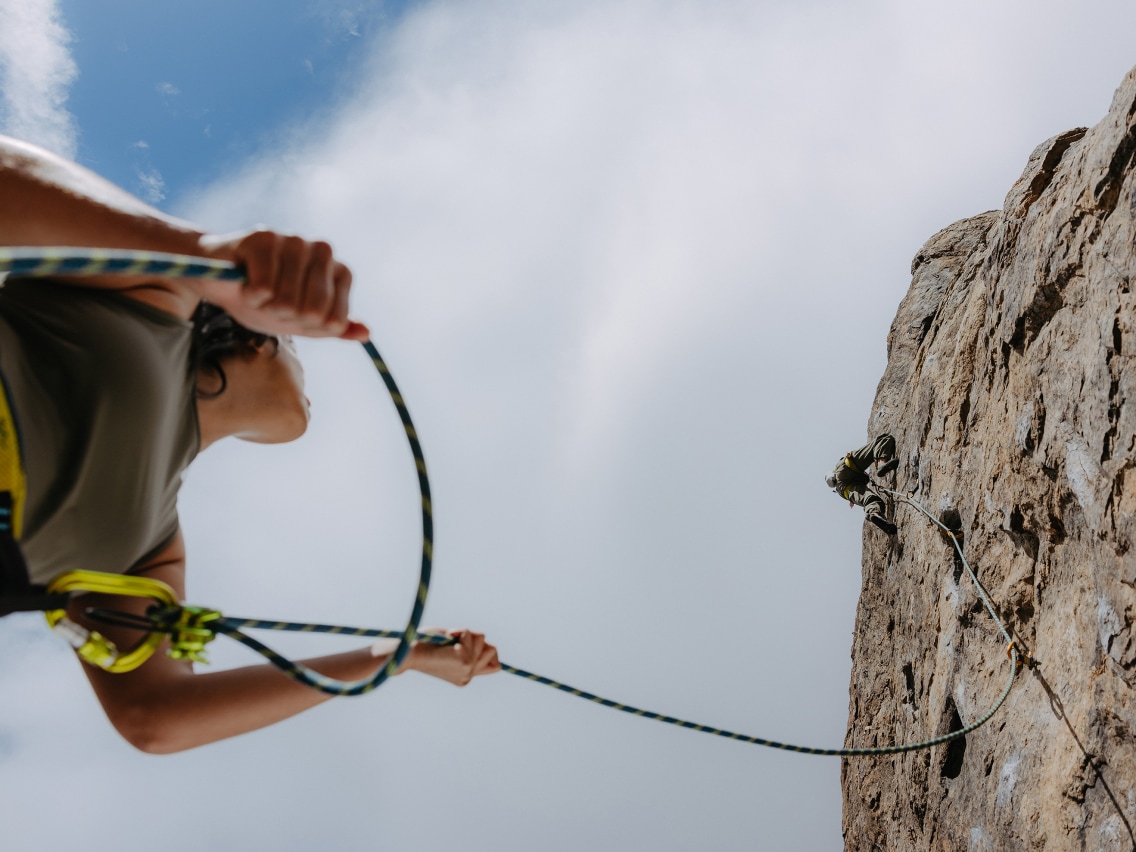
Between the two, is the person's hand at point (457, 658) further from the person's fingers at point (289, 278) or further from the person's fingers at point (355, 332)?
the person's fingers at point (289, 278)

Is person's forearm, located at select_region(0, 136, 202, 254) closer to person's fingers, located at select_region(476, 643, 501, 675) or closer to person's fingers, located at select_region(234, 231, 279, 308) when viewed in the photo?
person's fingers, located at select_region(234, 231, 279, 308)

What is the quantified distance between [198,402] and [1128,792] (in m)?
4.13

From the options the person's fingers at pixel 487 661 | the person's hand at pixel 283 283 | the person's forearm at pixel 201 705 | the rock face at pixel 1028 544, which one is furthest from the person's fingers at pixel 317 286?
the rock face at pixel 1028 544

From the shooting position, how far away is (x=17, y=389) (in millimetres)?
1688

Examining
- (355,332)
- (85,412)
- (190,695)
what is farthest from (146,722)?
(355,332)

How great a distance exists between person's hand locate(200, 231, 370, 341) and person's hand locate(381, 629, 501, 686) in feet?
3.92

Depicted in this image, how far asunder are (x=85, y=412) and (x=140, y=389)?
0.46 feet

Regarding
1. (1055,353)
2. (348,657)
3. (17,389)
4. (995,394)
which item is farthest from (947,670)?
A: (17,389)

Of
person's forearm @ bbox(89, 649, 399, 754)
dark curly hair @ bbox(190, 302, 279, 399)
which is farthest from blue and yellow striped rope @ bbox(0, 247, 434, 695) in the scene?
dark curly hair @ bbox(190, 302, 279, 399)

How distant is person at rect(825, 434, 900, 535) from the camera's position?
24.7 feet

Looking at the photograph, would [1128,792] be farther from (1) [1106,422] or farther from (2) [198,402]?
(2) [198,402]

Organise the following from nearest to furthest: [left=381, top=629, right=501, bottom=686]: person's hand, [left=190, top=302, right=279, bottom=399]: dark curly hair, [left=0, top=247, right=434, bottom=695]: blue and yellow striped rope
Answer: [left=0, top=247, right=434, bottom=695]: blue and yellow striped rope
[left=190, top=302, right=279, bottom=399]: dark curly hair
[left=381, top=629, right=501, bottom=686]: person's hand

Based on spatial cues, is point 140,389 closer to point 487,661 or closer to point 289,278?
point 289,278

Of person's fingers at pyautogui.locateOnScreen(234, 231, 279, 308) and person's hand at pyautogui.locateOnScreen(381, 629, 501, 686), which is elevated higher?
person's fingers at pyautogui.locateOnScreen(234, 231, 279, 308)
